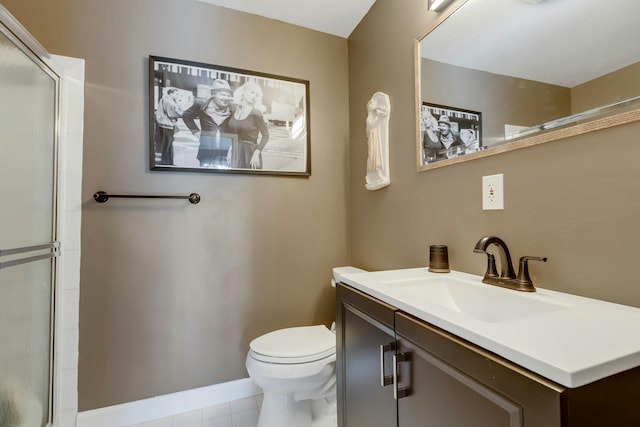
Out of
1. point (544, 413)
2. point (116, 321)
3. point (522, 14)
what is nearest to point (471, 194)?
point (522, 14)

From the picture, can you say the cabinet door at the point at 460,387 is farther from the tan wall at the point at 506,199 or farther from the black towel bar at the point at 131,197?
the black towel bar at the point at 131,197

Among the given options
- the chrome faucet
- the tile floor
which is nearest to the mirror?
the chrome faucet

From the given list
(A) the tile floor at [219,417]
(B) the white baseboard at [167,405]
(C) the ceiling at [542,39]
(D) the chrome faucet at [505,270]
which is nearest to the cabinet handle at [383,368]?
(D) the chrome faucet at [505,270]

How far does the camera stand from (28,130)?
1.14 meters

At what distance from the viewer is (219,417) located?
142 cm

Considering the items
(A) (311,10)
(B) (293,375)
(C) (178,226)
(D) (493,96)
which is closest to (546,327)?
(D) (493,96)

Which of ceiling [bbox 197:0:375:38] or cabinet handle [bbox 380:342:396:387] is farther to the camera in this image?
ceiling [bbox 197:0:375:38]

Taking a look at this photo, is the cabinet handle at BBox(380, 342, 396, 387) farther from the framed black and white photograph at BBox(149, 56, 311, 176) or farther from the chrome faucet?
the framed black and white photograph at BBox(149, 56, 311, 176)

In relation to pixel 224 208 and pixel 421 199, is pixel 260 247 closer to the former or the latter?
pixel 224 208

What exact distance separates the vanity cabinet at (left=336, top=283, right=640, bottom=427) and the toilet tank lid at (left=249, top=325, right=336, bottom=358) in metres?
0.26

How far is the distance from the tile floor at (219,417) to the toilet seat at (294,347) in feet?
1.50

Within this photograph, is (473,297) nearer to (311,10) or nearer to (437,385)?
(437,385)

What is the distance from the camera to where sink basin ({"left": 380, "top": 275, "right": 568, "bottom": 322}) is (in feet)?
2.29

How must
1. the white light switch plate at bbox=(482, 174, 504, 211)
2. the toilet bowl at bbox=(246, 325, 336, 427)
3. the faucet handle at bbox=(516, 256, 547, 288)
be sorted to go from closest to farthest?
the faucet handle at bbox=(516, 256, 547, 288) < the white light switch plate at bbox=(482, 174, 504, 211) < the toilet bowl at bbox=(246, 325, 336, 427)
